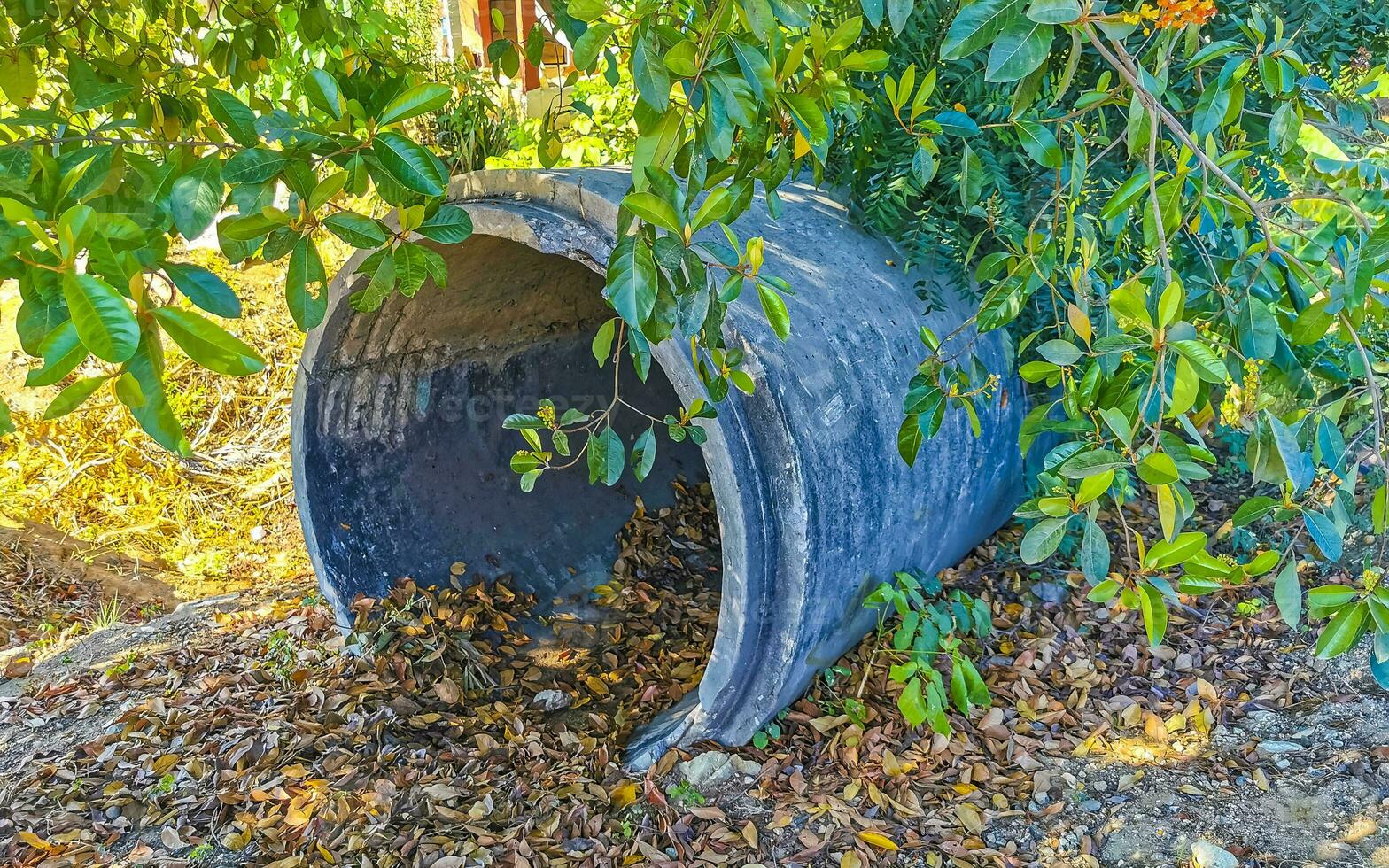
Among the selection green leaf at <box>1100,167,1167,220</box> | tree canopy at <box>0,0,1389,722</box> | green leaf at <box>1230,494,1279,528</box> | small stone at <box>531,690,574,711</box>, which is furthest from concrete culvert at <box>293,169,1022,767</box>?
green leaf at <box>1230,494,1279,528</box>

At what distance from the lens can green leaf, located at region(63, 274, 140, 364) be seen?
84 cm

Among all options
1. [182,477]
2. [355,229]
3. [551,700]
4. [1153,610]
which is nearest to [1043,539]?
[1153,610]

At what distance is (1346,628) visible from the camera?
138 cm

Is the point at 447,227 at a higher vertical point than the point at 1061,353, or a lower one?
higher

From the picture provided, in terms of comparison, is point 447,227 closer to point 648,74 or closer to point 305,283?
point 305,283

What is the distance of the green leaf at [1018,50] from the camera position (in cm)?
124

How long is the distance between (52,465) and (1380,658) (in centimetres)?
566

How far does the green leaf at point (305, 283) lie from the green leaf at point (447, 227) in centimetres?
17

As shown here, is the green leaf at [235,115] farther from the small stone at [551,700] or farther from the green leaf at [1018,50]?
the small stone at [551,700]

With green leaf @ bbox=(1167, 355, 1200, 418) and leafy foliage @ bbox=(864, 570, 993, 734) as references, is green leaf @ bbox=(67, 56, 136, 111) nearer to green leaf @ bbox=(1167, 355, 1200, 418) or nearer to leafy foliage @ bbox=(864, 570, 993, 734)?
green leaf @ bbox=(1167, 355, 1200, 418)

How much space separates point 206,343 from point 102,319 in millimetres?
89

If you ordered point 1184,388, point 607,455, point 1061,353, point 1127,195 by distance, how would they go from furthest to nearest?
1. point 607,455
2. point 1127,195
3. point 1061,353
4. point 1184,388

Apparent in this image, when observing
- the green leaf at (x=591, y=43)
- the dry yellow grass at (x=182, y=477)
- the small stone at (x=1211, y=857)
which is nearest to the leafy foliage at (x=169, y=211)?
the green leaf at (x=591, y=43)

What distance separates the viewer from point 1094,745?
107 inches
